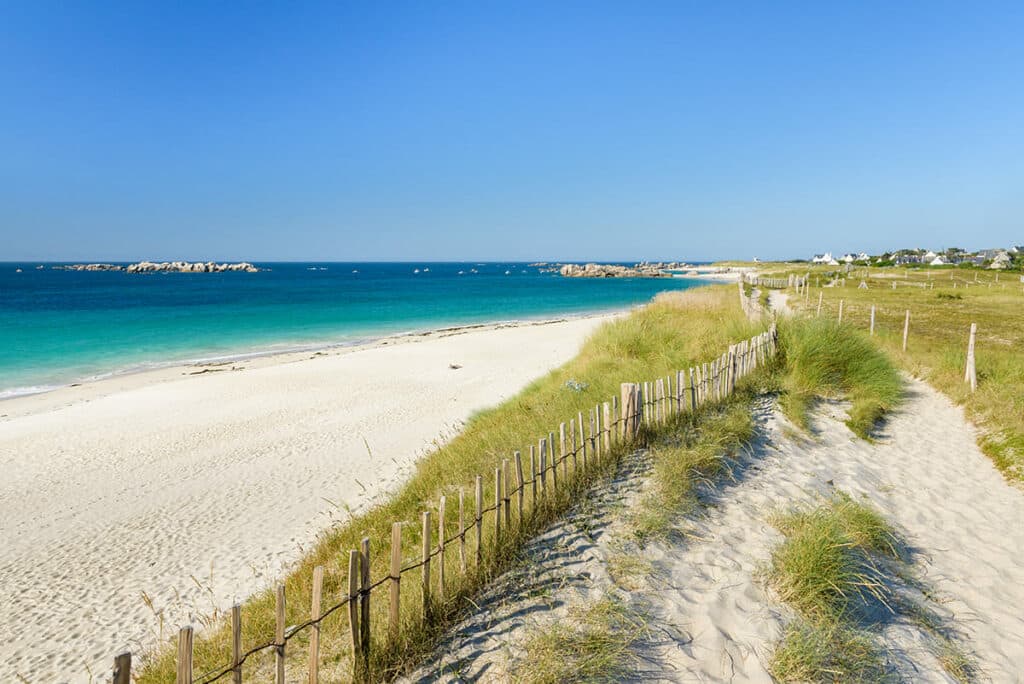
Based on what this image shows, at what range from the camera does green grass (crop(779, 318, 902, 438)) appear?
10.2m

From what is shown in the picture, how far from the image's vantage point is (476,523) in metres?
4.46

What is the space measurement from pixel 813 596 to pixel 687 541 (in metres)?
1.15

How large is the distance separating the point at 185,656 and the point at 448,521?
3.44 metres

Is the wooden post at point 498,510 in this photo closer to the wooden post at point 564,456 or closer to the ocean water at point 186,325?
the wooden post at point 564,456

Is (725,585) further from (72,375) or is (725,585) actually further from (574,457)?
(72,375)

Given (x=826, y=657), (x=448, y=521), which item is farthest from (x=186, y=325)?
(x=826, y=657)

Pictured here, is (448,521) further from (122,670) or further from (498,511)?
(122,670)

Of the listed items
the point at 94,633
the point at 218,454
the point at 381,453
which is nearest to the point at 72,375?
the point at 218,454

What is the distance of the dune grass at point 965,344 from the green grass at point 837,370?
894 millimetres

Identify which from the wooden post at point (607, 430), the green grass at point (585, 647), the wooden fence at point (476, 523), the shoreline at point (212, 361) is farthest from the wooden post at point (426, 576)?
the shoreline at point (212, 361)

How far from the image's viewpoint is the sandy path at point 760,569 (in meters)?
3.82

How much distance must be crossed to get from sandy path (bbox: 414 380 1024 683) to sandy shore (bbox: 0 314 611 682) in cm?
379

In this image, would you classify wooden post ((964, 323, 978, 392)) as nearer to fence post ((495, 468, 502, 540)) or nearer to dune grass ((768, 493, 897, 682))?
dune grass ((768, 493, 897, 682))

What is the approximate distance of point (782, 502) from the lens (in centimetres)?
632
